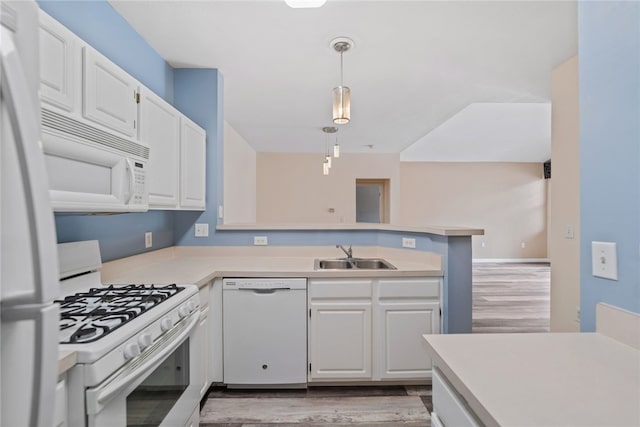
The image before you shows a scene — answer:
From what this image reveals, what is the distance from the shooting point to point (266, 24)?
2.08 metres

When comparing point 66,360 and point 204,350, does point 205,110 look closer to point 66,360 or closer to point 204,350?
point 204,350

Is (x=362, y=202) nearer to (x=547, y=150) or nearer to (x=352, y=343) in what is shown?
(x=547, y=150)

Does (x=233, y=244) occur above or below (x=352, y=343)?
above

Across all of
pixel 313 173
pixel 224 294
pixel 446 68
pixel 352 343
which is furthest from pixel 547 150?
pixel 224 294

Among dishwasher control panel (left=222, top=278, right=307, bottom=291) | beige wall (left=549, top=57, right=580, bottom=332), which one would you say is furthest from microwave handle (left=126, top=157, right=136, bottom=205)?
beige wall (left=549, top=57, right=580, bottom=332)

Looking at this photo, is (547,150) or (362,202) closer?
(547,150)

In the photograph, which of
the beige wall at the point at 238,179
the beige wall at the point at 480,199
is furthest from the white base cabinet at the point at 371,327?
the beige wall at the point at 480,199

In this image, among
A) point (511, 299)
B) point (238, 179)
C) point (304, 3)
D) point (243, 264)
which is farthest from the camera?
point (238, 179)

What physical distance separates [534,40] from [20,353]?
313cm

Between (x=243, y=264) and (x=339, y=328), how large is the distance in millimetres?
862

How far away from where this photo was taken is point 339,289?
6.95 feet

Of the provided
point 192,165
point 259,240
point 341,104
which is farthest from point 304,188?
point 341,104

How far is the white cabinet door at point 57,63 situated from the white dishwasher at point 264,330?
134 centimetres

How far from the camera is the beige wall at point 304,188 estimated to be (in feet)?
22.0
